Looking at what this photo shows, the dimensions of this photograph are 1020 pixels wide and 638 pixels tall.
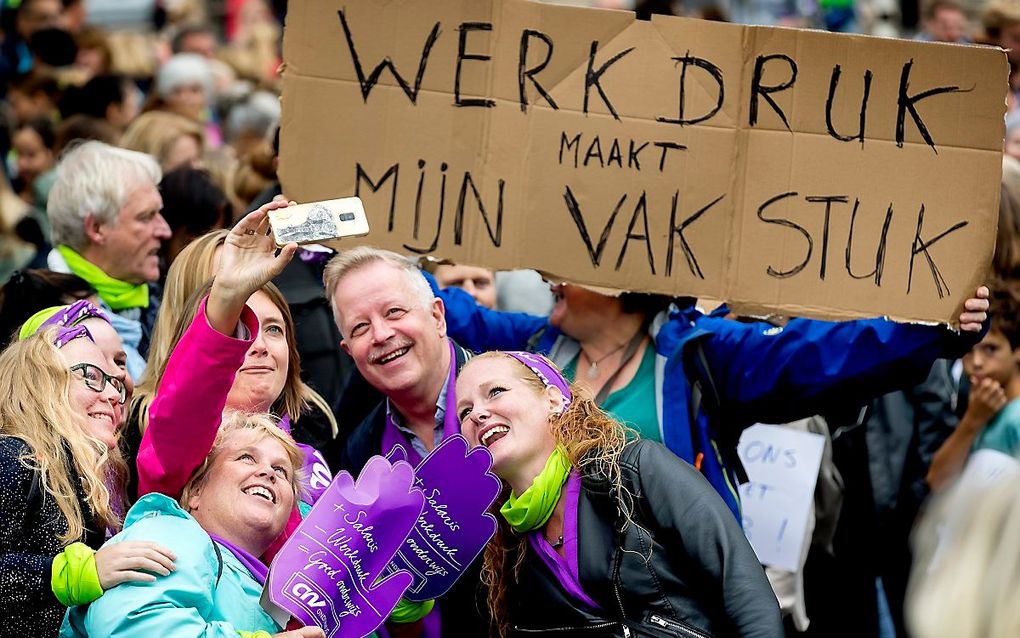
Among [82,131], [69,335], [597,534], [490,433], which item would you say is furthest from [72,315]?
[82,131]

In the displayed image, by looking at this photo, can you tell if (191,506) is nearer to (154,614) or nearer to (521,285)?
(154,614)

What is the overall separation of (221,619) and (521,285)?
287 cm

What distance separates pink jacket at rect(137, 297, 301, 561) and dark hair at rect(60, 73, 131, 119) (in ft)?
16.3

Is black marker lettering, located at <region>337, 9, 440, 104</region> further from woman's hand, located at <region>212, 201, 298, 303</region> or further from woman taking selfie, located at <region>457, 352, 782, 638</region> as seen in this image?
woman taking selfie, located at <region>457, 352, 782, 638</region>

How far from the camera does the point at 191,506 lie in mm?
3490

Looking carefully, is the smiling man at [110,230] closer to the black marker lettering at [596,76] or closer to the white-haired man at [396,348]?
the white-haired man at [396,348]

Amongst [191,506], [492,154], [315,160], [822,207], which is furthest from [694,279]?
[191,506]

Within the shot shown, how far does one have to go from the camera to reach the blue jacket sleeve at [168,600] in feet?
10.1

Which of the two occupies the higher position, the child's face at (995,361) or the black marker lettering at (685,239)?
the black marker lettering at (685,239)

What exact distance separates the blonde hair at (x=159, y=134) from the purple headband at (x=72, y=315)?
2626 millimetres

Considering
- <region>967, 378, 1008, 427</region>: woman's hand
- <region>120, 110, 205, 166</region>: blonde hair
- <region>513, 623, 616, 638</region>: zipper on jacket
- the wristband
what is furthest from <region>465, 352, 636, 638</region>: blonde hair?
<region>120, 110, 205, 166</region>: blonde hair

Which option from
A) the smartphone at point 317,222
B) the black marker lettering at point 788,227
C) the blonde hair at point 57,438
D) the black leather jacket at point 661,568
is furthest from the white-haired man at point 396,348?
the black marker lettering at point 788,227

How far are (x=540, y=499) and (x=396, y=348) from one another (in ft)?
2.55

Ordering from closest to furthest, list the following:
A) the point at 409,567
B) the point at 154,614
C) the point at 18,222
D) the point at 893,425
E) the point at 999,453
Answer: the point at 154,614
the point at 409,567
the point at 999,453
the point at 893,425
the point at 18,222
